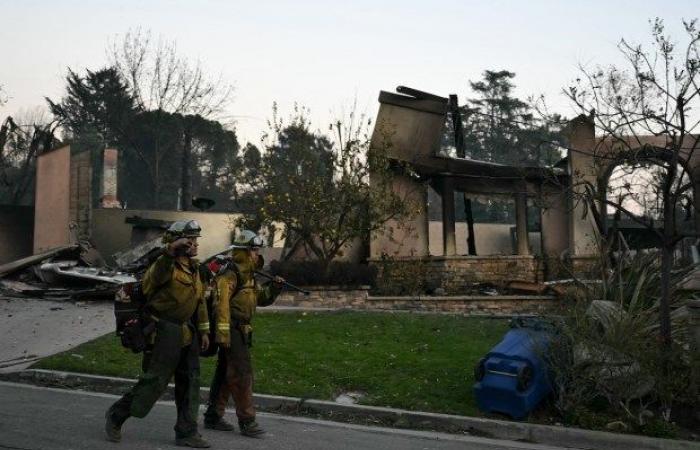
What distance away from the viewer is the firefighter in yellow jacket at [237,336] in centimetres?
667

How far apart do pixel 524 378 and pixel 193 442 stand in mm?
3553

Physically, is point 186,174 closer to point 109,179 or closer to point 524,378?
point 109,179

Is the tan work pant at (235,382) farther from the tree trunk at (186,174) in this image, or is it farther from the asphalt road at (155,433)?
the tree trunk at (186,174)

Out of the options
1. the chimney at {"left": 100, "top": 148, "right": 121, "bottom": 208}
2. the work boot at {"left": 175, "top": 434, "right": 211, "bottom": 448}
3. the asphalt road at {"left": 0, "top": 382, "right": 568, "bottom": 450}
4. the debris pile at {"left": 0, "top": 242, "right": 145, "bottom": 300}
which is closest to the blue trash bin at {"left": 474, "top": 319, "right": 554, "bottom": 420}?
the asphalt road at {"left": 0, "top": 382, "right": 568, "bottom": 450}

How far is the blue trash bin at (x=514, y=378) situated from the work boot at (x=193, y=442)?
321cm

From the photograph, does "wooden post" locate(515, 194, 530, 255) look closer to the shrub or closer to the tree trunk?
the shrub

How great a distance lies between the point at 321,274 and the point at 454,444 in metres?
11.2

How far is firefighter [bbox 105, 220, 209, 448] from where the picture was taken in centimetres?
608

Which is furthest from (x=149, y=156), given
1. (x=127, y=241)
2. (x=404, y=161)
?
(x=404, y=161)

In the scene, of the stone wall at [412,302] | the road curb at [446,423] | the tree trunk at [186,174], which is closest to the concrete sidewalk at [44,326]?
the road curb at [446,423]

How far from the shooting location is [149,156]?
45281 mm

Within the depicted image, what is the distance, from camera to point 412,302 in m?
17.9

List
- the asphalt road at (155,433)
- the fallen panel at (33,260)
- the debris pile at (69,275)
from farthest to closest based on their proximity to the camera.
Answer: the fallen panel at (33,260)
the debris pile at (69,275)
the asphalt road at (155,433)

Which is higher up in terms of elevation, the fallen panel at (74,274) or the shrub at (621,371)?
the fallen panel at (74,274)
